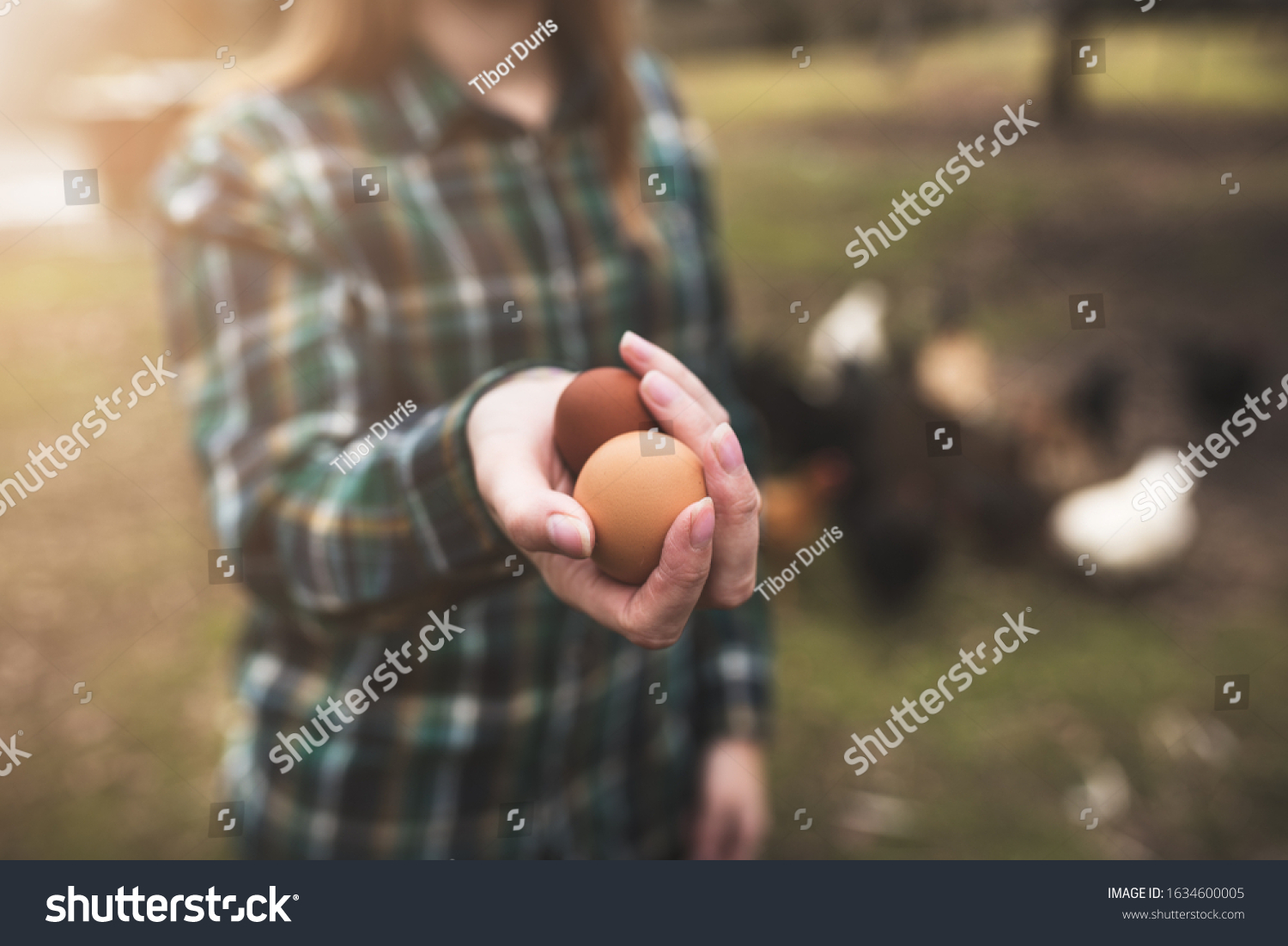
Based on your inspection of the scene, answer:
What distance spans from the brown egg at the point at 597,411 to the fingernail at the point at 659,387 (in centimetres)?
2

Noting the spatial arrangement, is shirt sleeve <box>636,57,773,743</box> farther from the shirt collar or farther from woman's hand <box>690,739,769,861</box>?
the shirt collar

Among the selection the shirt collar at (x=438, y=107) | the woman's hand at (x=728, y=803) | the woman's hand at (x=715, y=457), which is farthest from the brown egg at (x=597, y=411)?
the woman's hand at (x=728, y=803)

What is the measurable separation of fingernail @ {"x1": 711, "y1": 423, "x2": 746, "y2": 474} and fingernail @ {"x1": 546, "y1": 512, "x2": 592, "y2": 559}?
9 cm

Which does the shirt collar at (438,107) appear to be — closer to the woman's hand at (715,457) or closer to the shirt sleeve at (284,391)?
the shirt sleeve at (284,391)

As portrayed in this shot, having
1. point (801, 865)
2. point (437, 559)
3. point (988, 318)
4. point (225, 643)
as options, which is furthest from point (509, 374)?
point (988, 318)

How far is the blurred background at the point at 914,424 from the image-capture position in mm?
1817

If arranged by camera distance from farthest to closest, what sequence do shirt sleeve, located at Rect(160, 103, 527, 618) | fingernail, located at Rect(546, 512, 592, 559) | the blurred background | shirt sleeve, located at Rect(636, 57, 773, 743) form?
1. the blurred background
2. shirt sleeve, located at Rect(636, 57, 773, 743)
3. shirt sleeve, located at Rect(160, 103, 527, 618)
4. fingernail, located at Rect(546, 512, 592, 559)

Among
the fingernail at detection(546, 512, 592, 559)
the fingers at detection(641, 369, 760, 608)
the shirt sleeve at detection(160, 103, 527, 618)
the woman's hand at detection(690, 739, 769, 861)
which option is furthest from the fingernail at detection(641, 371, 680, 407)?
the woman's hand at detection(690, 739, 769, 861)

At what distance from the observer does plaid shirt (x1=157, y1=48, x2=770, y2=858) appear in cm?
72

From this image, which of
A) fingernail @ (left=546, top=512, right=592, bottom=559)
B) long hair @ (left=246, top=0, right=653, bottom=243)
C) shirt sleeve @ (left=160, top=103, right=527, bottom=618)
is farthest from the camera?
→ long hair @ (left=246, top=0, right=653, bottom=243)

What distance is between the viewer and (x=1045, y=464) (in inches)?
95.6

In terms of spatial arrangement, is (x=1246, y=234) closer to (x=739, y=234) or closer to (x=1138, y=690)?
(x=739, y=234)

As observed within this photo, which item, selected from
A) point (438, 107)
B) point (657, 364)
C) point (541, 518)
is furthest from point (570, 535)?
point (438, 107)

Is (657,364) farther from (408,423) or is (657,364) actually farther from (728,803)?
(728,803)
